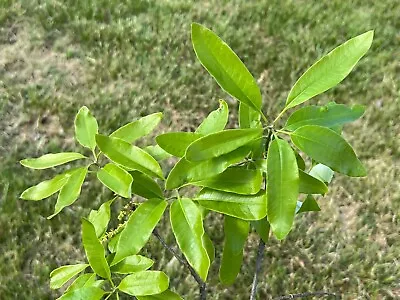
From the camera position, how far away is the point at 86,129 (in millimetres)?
1408

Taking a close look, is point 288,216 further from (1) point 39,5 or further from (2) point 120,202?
(1) point 39,5

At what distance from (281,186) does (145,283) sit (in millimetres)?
332

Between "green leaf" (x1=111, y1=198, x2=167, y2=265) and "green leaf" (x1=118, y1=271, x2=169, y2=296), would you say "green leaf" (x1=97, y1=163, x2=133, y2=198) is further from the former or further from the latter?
"green leaf" (x1=118, y1=271, x2=169, y2=296)

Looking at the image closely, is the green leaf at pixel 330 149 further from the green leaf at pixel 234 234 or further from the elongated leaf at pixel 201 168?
the green leaf at pixel 234 234

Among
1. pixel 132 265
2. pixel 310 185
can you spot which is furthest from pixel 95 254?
pixel 310 185

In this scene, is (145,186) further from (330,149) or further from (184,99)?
(184,99)

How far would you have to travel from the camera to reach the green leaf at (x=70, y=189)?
1270 mm

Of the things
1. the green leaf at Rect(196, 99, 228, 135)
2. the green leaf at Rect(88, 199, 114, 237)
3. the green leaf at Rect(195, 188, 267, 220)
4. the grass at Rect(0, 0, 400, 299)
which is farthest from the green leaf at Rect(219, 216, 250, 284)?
the grass at Rect(0, 0, 400, 299)

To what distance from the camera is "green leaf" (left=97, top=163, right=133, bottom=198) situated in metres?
1.17

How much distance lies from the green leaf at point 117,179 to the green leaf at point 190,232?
0.10 metres

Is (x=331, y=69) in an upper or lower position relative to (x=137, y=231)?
upper

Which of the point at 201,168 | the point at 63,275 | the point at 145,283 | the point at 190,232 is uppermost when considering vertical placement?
the point at 201,168

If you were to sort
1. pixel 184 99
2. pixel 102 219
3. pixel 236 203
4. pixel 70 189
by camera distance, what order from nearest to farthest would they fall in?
pixel 236 203 → pixel 70 189 → pixel 102 219 → pixel 184 99

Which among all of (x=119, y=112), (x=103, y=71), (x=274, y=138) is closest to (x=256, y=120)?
(x=274, y=138)
